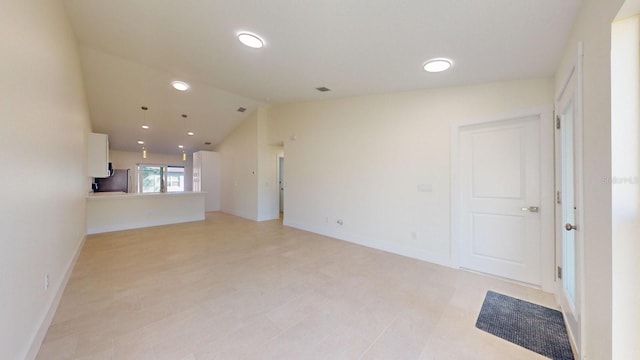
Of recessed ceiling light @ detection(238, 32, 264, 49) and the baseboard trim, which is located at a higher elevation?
recessed ceiling light @ detection(238, 32, 264, 49)

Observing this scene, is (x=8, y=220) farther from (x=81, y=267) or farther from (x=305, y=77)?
(x=305, y=77)

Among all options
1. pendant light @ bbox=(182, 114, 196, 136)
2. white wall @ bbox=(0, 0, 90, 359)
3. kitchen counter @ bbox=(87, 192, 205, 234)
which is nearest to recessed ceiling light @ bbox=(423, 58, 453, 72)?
white wall @ bbox=(0, 0, 90, 359)

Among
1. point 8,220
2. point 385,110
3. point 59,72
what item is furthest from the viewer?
point 385,110

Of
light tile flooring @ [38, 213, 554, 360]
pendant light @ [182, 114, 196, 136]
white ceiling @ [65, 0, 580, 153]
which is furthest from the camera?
pendant light @ [182, 114, 196, 136]

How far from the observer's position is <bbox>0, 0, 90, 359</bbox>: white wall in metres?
1.34

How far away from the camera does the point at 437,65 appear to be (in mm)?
2637

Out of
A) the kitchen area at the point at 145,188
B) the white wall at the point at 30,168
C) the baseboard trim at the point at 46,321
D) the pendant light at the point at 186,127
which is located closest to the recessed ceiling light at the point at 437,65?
the white wall at the point at 30,168

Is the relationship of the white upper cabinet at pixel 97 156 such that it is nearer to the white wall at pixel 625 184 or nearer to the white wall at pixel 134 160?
the white wall at pixel 134 160

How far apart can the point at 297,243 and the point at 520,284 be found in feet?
10.5

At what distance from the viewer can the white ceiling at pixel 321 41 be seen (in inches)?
73.2

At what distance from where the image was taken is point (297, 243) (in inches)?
175

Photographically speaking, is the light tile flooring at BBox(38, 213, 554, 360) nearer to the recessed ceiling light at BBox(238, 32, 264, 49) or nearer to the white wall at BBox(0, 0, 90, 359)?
the white wall at BBox(0, 0, 90, 359)

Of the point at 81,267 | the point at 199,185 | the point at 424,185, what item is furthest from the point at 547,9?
the point at 199,185

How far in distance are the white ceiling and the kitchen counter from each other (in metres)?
2.56
